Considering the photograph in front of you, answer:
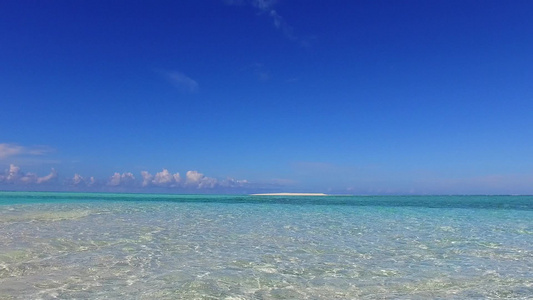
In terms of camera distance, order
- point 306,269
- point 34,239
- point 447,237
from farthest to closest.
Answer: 1. point 447,237
2. point 34,239
3. point 306,269

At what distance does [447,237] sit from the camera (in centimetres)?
1362

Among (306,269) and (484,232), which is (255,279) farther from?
(484,232)

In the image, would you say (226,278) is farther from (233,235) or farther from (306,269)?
(233,235)

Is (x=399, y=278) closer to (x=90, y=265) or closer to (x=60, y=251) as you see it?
(x=90, y=265)

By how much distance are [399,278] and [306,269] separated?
2090 millimetres

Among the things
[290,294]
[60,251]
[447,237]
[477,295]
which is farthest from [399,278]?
[60,251]

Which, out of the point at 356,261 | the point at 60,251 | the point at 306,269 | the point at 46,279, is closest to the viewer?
the point at 46,279

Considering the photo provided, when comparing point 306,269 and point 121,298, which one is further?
point 306,269

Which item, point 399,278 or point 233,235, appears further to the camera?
point 233,235

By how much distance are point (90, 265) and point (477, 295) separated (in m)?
8.45

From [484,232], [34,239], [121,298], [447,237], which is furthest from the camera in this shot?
[484,232]

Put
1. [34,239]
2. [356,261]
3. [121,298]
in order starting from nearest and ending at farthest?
[121,298]
[356,261]
[34,239]

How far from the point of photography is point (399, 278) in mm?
7719

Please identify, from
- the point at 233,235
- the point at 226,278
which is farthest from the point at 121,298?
the point at 233,235
